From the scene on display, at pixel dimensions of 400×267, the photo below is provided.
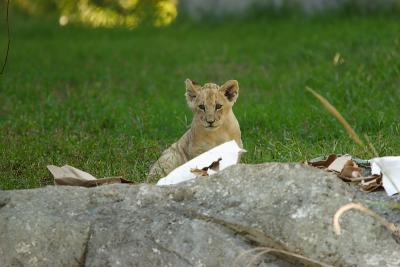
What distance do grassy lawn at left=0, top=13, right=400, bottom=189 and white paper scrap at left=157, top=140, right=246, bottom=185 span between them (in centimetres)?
112

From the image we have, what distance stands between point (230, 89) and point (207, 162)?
1398 mm

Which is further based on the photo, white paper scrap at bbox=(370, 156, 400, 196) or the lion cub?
the lion cub

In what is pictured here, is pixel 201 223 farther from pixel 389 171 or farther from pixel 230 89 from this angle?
pixel 230 89

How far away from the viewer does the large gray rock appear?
16.4 ft

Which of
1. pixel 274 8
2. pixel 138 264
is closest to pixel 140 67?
pixel 274 8

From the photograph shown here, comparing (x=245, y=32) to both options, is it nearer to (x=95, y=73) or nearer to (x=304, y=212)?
(x=95, y=73)

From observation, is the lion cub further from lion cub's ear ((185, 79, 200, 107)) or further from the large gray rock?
the large gray rock

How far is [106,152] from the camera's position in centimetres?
849

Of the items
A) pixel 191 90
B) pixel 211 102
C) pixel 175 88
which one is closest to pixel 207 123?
pixel 211 102

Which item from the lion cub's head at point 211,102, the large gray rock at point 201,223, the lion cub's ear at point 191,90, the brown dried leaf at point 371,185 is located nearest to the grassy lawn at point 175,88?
the lion cub's head at point 211,102

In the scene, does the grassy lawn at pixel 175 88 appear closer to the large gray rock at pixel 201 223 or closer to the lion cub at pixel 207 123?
the lion cub at pixel 207 123

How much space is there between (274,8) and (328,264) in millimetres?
11320

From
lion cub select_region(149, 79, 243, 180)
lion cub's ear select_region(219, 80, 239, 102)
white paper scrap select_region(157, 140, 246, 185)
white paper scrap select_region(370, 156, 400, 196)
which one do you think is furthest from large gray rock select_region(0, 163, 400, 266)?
lion cub's ear select_region(219, 80, 239, 102)

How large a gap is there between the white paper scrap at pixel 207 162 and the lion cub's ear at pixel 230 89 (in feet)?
3.96
